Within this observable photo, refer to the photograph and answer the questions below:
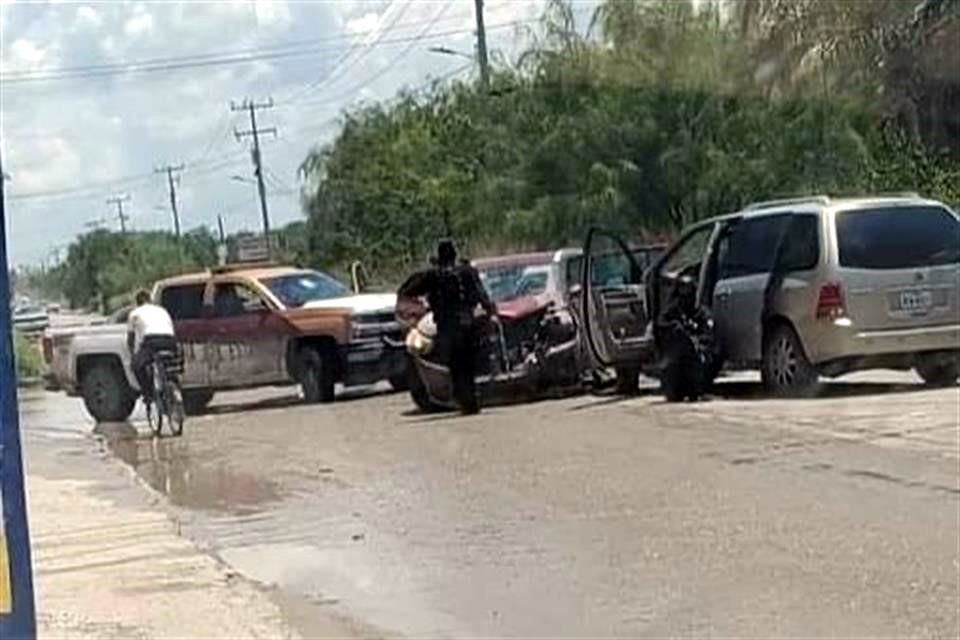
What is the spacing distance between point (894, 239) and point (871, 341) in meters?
0.98

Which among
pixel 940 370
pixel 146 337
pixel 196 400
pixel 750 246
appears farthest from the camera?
pixel 196 400

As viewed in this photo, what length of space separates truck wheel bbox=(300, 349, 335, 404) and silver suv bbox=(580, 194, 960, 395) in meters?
6.38

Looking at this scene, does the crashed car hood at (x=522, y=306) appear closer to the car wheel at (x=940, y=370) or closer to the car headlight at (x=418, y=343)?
the car headlight at (x=418, y=343)

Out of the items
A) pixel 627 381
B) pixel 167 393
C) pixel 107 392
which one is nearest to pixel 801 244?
pixel 627 381

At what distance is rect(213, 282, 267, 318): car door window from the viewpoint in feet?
79.9

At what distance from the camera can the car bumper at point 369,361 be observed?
23.8 meters

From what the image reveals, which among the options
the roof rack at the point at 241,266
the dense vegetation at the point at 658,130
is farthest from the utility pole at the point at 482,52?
the roof rack at the point at 241,266

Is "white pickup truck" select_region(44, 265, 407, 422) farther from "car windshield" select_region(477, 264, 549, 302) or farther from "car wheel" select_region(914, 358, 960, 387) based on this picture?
"car wheel" select_region(914, 358, 960, 387)

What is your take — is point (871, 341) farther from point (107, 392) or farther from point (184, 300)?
point (107, 392)

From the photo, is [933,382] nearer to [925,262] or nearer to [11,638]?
[925,262]

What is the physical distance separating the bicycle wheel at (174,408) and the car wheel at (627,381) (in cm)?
477

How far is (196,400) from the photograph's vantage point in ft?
80.0

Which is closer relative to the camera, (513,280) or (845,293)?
(845,293)

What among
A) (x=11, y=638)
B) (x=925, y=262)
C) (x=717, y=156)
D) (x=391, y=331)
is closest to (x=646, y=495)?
(x=925, y=262)
